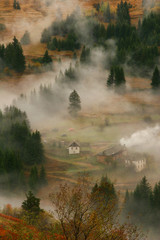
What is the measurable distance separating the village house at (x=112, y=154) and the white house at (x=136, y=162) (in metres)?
2.40

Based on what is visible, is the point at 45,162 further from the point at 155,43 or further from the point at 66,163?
the point at 155,43

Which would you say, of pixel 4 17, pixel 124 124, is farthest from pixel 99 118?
pixel 4 17

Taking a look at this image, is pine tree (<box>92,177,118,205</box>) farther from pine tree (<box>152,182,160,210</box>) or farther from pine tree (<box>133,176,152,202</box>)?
pine tree (<box>152,182,160,210</box>)

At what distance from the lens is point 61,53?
492ft

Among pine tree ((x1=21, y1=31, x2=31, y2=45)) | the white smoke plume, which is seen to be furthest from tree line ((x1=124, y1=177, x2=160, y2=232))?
pine tree ((x1=21, y1=31, x2=31, y2=45))

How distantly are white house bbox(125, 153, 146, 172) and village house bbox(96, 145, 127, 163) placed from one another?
240 cm

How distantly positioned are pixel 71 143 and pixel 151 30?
287 feet

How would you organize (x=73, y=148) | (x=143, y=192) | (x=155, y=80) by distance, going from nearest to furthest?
(x=143, y=192), (x=73, y=148), (x=155, y=80)

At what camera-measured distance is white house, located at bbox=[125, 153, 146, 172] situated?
82.1m

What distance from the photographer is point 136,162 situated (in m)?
82.1

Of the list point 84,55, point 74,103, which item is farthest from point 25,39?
point 74,103

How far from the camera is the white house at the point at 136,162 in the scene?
82.1 meters

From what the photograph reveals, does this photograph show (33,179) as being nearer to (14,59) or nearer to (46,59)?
(14,59)

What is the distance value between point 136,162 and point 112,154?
6153mm
